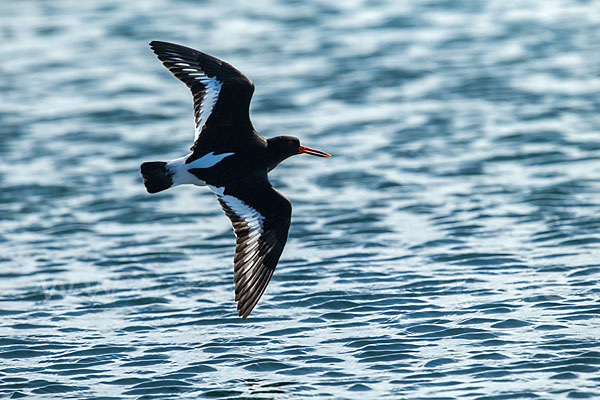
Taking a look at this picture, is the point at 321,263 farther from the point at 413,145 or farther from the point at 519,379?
the point at 413,145

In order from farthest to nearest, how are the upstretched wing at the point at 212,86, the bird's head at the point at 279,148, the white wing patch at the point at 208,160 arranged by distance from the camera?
1. the bird's head at the point at 279,148
2. the upstretched wing at the point at 212,86
3. the white wing patch at the point at 208,160

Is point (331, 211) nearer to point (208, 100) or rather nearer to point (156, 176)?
point (208, 100)

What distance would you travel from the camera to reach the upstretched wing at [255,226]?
900 cm

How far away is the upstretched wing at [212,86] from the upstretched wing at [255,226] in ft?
1.87

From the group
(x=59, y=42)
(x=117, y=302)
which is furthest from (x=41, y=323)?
(x=59, y=42)

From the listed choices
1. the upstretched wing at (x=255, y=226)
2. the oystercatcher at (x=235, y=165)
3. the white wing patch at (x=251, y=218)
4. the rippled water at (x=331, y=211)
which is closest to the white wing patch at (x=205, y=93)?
the oystercatcher at (x=235, y=165)

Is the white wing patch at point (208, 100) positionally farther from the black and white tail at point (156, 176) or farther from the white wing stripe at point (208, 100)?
the black and white tail at point (156, 176)

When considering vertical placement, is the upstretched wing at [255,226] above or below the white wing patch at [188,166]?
below

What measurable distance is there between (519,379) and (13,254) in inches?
246

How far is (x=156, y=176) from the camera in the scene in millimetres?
8977

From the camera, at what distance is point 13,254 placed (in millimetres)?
12094

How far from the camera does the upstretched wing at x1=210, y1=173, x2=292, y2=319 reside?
9000mm

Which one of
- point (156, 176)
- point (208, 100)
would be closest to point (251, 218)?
point (156, 176)

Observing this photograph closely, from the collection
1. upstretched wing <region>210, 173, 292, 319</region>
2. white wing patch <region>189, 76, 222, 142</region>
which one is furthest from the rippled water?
white wing patch <region>189, 76, 222, 142</region>
